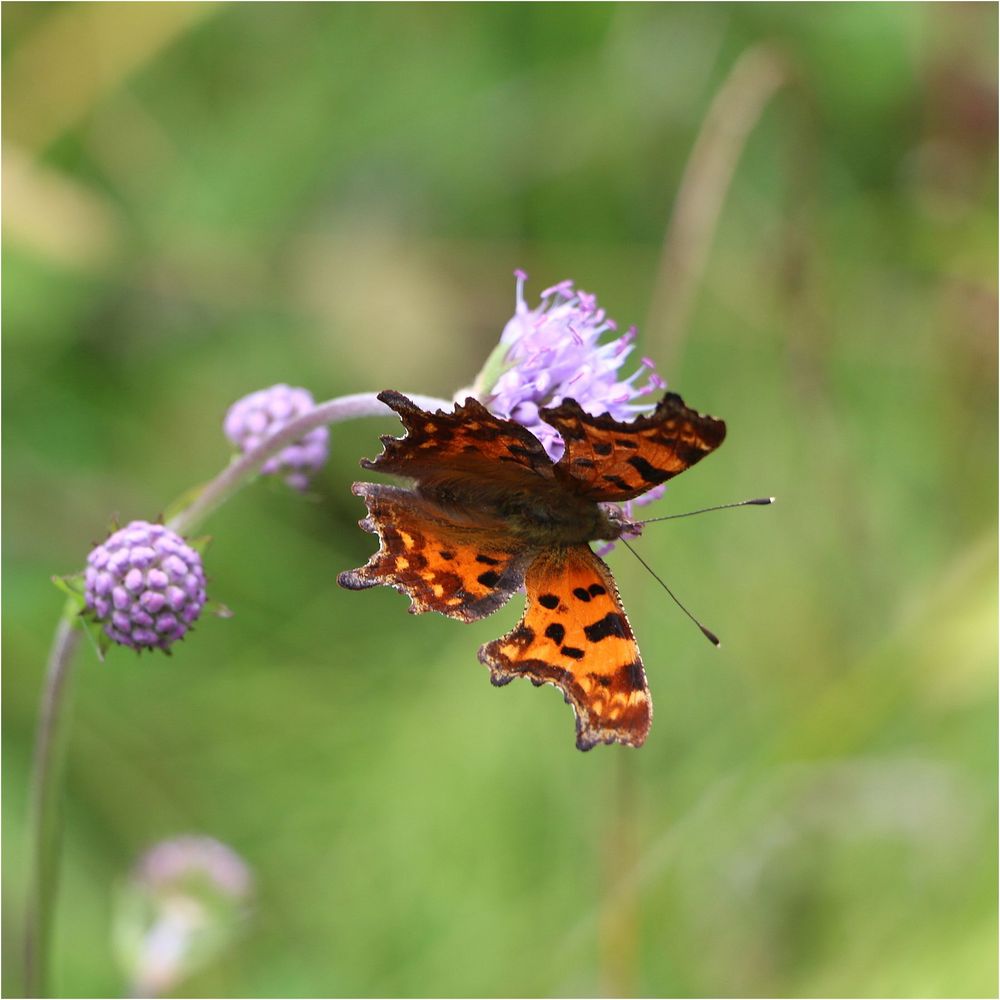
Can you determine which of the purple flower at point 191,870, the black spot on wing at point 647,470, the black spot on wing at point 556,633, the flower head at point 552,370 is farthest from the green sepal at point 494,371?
the purple flower at point 191,870

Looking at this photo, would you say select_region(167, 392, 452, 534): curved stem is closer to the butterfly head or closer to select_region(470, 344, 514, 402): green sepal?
select_region(470, 344, 514, 402): green sepal

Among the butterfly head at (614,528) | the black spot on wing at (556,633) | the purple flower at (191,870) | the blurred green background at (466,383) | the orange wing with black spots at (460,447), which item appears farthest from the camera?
the blurred green background at (466,383)

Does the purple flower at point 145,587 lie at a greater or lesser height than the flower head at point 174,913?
greater

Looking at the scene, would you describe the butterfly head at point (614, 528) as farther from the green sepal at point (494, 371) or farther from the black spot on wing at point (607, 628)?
the green sepal at point (494, 371)

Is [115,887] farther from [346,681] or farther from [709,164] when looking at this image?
[709,164]

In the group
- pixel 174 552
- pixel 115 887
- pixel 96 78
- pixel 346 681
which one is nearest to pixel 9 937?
pixel 115 887
